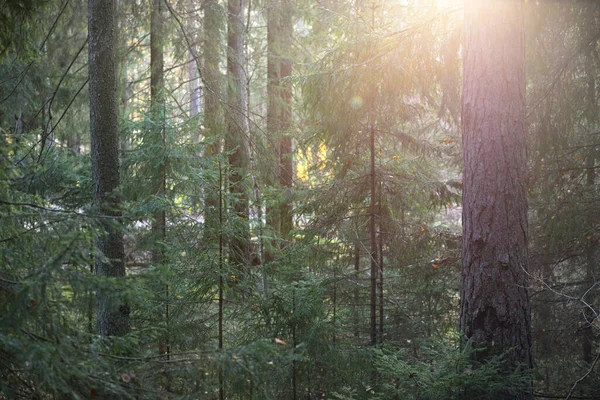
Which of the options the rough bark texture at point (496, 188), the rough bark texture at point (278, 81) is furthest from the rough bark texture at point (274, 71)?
the rough bark texture at point (496, 188)

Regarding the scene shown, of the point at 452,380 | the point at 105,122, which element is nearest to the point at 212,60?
the point at 105,122

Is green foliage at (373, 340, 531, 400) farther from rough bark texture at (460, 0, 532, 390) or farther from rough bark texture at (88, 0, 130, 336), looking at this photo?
rough bark texture at (88, 0, 130, 336)

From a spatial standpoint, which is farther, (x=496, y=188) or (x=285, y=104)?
(x=285, y=104)

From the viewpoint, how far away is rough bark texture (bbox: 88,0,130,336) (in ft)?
17.0

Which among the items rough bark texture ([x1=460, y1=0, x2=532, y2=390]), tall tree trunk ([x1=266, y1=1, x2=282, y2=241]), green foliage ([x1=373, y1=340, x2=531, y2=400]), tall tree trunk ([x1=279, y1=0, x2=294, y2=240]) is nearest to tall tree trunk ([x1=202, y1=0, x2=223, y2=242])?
tall tree trunk ([x1=266, y1=1, x2=282, y2=241])

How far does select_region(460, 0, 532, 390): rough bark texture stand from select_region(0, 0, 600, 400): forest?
19 millimetres

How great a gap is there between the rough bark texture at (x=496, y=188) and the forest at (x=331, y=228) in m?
0.02

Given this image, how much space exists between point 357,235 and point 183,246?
2.88 m

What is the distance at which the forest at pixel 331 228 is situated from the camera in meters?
2.98

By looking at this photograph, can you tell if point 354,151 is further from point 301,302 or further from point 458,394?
point 458,394

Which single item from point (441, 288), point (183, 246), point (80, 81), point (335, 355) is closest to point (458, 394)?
point (335, 355)

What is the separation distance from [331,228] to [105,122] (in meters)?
3.42

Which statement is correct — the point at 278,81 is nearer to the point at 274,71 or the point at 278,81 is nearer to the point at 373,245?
the point at 274,71

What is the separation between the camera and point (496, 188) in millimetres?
4660
